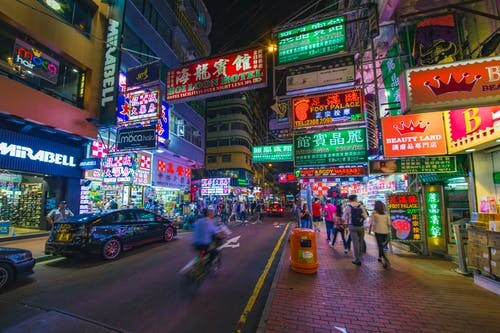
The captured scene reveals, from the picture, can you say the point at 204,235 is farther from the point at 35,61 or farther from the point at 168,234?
the point at 35,61

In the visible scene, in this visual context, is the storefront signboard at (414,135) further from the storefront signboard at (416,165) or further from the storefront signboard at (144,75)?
the storefront signboard at (144,75)

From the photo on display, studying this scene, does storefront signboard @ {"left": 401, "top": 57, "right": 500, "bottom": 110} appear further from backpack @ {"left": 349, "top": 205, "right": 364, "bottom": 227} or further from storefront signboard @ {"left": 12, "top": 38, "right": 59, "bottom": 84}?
storefront signboard @ {"left": 12, "top": 38, "right": 59, "bottom": 84}

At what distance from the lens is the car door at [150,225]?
32.2ft

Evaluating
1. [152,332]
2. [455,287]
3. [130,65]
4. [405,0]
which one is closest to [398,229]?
[455,287]

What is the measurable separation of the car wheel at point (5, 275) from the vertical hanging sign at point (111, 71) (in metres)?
9.31

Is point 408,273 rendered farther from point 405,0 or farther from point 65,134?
point 65,134

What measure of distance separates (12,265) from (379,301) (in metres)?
8.00

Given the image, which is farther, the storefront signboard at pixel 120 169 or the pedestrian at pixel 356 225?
the storefront signboard at pixel 120 169

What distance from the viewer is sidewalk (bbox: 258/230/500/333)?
145 inches

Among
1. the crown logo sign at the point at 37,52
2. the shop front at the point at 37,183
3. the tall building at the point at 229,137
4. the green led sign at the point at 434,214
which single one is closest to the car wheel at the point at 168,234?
the shop front at the point at 37,183

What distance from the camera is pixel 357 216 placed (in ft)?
24.3

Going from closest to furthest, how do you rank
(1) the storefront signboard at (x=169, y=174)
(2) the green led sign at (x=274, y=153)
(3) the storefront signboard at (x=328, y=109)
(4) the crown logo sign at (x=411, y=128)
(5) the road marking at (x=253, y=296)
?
Result: (5) the road marking at (x=253, y=296) < (4) the crown logo sign at (x=411, y=128) < (3) the storefront signboard at (x=328, y=109) < (2) the green led sign at (x=274, y=153) < (1) the storefront signboard at (x=169, y=174)

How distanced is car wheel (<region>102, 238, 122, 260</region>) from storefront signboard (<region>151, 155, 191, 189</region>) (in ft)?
30.6

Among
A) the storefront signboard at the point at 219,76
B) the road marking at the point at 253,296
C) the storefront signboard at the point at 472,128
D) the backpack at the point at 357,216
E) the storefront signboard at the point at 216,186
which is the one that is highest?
the storefront signboard at the point at 219,76
